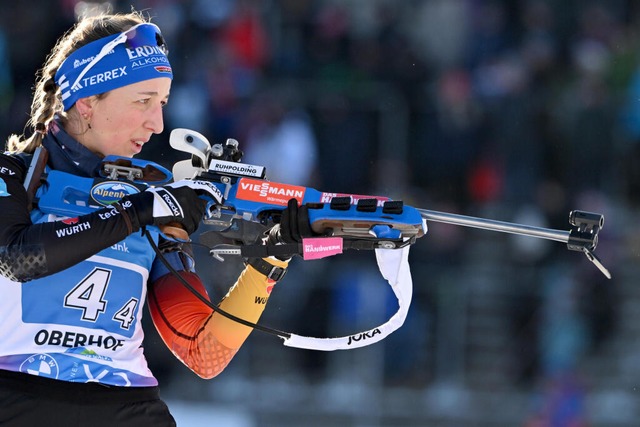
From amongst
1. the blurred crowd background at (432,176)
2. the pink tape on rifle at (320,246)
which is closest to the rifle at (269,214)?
the pink tape on rifle at (320,246)

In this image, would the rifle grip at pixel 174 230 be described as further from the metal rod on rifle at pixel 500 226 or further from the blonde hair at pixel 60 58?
the metal rod on rifle at pixel 500 226

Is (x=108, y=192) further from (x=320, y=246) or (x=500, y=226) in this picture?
(x=500, y=226)

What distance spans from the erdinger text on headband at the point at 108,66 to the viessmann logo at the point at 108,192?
28cm

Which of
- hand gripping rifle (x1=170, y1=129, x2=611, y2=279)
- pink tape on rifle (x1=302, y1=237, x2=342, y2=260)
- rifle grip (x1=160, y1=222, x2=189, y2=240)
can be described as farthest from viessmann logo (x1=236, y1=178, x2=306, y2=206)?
rifle grip (x1=160, y1=222, x2=189, y2=240)

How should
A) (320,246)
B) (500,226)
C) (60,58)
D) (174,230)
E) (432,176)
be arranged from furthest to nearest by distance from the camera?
(432,176) < (60,58) < (500,226) < (320,246) < (174,230)

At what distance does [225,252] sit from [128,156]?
0.40 m

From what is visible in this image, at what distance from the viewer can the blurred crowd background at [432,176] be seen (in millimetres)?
7328

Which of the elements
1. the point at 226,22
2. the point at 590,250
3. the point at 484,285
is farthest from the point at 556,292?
the point at 590,250

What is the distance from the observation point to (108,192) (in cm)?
293

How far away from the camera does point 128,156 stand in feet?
10.2

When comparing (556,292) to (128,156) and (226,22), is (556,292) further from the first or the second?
(128,156)

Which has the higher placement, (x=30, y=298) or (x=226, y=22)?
(x=226, y=22)

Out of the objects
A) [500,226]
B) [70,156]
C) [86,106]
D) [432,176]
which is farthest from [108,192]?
[432,176]

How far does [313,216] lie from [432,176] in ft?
16.5
